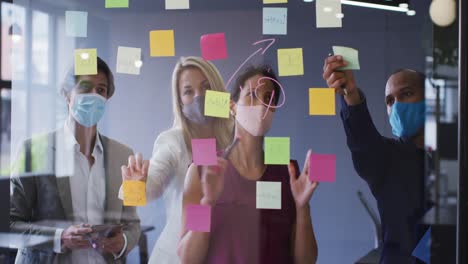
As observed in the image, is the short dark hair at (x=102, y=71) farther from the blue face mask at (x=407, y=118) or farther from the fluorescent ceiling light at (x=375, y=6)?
the blue face mask at (x=407, y=118)

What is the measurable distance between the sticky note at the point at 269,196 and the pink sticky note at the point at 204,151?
21 cm

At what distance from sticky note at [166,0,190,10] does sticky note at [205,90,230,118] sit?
338mm

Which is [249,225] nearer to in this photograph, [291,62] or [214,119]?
[214,119]

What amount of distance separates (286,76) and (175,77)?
0.43 m

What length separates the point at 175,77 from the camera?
2.34 m

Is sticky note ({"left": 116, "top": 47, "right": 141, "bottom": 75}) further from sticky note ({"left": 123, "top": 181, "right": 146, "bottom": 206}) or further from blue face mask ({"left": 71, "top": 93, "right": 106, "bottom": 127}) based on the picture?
sticky note ({"left": 123, "top": 181, "right": 146, "bottom": 206})

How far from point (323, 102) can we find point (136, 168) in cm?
77

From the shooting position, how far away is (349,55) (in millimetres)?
2184

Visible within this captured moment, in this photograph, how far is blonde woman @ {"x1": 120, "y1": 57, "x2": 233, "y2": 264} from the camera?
2307mm

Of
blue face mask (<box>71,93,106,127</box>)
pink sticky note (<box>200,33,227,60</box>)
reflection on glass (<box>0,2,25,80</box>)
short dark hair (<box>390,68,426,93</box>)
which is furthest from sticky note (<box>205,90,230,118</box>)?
reflection on glass (<box>0,2,25,80</box>)

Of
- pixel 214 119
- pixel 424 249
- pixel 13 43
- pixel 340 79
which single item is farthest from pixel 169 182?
pixel 424 249

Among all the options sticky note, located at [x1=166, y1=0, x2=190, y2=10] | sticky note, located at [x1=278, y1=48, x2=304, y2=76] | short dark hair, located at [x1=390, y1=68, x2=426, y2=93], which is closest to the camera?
short dark hair, located at [x1=390, y1=68, x2=426, y2=93]

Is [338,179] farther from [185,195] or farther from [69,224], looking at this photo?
[69,224]

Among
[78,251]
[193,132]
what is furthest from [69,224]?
[193,132]
